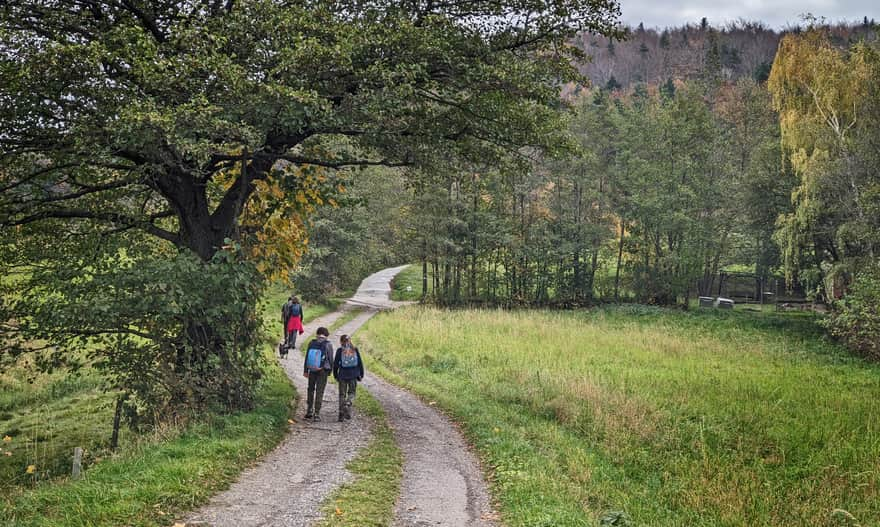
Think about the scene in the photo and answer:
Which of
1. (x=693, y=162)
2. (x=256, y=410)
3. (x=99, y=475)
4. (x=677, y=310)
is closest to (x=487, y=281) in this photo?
(x=677, y=310)

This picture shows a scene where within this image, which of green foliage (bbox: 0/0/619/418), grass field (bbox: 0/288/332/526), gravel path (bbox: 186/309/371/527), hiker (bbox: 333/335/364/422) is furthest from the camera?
hiker (bbox: 333/335/364/422)

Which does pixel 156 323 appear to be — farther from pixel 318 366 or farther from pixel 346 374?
pixel 346 374

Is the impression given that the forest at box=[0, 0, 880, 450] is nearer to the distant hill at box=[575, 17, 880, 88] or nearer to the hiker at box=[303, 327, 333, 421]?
the hiker at box=[303, 327, 333, 421]

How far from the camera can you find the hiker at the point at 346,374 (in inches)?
480

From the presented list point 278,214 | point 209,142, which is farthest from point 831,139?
point 209,142

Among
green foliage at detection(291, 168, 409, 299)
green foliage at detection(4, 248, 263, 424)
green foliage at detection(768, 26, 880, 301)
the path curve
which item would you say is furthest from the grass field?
green foliage at detection(768, 26, 880, 301)

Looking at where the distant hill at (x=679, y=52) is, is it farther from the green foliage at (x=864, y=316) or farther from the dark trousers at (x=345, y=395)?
the dark trousers at (x=345, y=395)

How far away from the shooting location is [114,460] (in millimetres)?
8461

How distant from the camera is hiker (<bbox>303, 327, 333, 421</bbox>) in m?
12.1

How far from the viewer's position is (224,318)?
1098 cm

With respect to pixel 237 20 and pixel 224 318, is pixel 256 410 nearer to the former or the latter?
pixel 224 318

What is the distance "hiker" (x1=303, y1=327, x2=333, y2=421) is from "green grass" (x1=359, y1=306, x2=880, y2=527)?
276cm

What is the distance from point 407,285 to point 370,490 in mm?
42690

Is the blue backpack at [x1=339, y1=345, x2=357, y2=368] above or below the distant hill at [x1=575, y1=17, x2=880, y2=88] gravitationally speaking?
below
